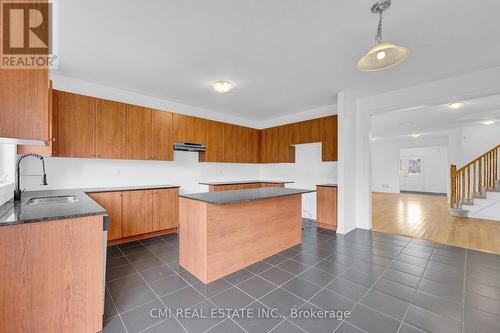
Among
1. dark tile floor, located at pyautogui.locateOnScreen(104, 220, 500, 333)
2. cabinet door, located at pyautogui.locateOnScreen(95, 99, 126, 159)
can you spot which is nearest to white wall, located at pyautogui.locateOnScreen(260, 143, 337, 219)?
dark tile floor, located at pyautogui.locateOnScreen(104, 220, 500, 333)

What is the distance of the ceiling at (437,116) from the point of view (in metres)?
4.59

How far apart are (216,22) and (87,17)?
3.91 ft

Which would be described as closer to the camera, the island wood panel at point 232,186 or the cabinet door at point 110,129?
the cabinet door at point 110,129

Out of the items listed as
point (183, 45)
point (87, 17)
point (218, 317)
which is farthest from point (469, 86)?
point (87, 17)

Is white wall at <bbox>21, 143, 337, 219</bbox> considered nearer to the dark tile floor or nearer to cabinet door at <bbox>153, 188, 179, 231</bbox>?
cabinet door at <bbox>153, 188, 179, 231</bbox>

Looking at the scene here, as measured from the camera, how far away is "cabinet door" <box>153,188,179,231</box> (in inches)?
146

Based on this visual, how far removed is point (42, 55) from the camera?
133 cm

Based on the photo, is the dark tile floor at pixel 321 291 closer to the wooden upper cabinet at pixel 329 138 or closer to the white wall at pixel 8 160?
the white wall at pixel 8 160

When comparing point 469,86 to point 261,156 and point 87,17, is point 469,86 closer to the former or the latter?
point 261,156

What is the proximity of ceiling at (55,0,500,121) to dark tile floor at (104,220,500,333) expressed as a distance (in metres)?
2.62

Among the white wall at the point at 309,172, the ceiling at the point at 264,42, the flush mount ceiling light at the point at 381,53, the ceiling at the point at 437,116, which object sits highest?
the ceiling at the point at 264,42

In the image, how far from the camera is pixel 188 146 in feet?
14.3

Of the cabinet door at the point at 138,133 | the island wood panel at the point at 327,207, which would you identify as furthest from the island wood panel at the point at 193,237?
the island wood panel at the point at 327,207

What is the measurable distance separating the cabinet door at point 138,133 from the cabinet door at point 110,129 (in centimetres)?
9
